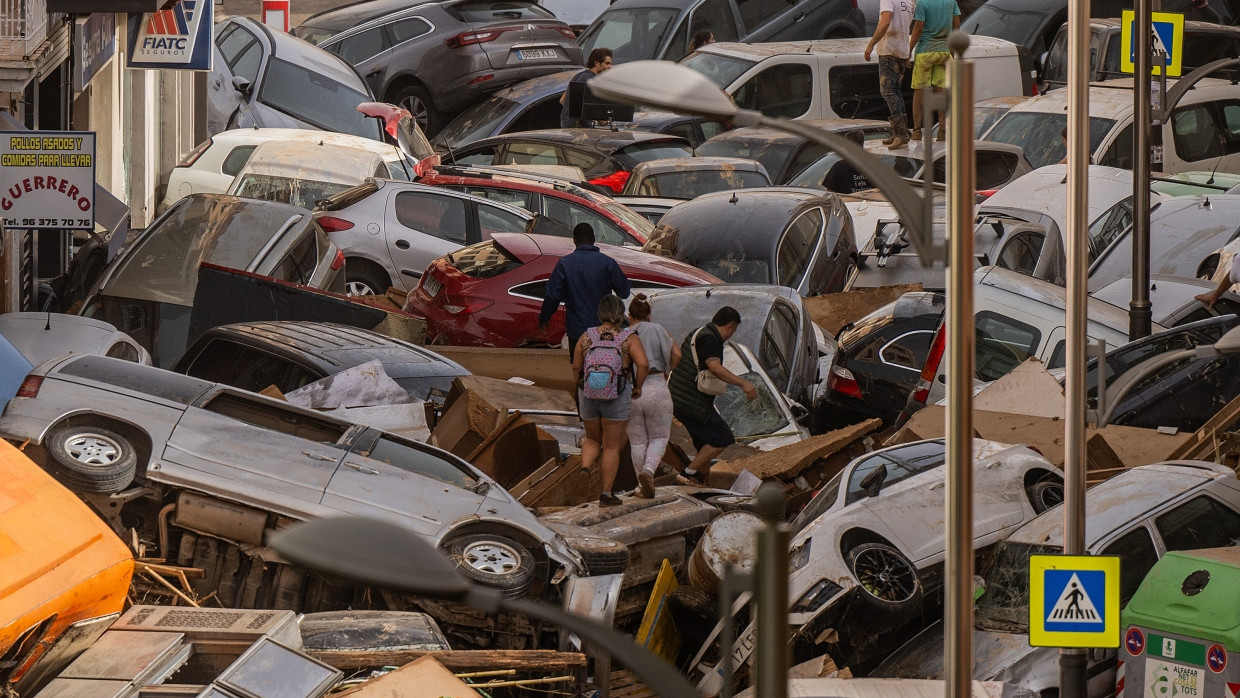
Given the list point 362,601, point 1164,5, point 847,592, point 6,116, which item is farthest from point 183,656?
point 1164,5

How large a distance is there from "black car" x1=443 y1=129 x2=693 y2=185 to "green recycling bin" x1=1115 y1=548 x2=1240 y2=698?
52.0 feet

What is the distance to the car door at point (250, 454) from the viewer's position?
31.9 ft

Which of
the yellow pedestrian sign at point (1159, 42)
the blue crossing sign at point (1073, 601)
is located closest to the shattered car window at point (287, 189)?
the yellow pedestrian sign at point (1159, 42)

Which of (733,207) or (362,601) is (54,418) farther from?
(733,207)

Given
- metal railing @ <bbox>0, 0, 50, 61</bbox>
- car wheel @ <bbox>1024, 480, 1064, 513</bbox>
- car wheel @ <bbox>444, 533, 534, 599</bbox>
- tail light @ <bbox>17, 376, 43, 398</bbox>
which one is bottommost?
car wheel @ <bbox>444, 533, 534, 599</bbox>

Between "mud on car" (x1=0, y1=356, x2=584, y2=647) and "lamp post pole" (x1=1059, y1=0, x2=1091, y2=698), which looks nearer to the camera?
"lamp post pole" (x1=1059, y1=0, x2=1091, y2=698)

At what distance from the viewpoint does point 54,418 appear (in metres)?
9.82

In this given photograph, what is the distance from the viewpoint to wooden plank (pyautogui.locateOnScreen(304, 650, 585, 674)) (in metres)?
8.53

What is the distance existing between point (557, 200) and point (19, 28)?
6.18 m

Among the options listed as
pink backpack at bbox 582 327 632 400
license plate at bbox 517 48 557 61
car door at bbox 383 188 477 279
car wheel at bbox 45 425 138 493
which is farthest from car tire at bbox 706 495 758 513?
license plate at bbox 517 48 557 61

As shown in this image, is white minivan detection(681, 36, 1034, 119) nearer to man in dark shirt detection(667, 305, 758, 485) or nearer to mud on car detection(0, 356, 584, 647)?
man in dark shirt detection(667, 305, 758, 485)

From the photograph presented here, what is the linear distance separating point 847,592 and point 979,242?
30.9 feet

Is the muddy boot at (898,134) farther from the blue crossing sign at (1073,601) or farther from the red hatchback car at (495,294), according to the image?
the blue crossing sign at (1073,601)

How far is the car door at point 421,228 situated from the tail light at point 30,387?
9.13 meters
